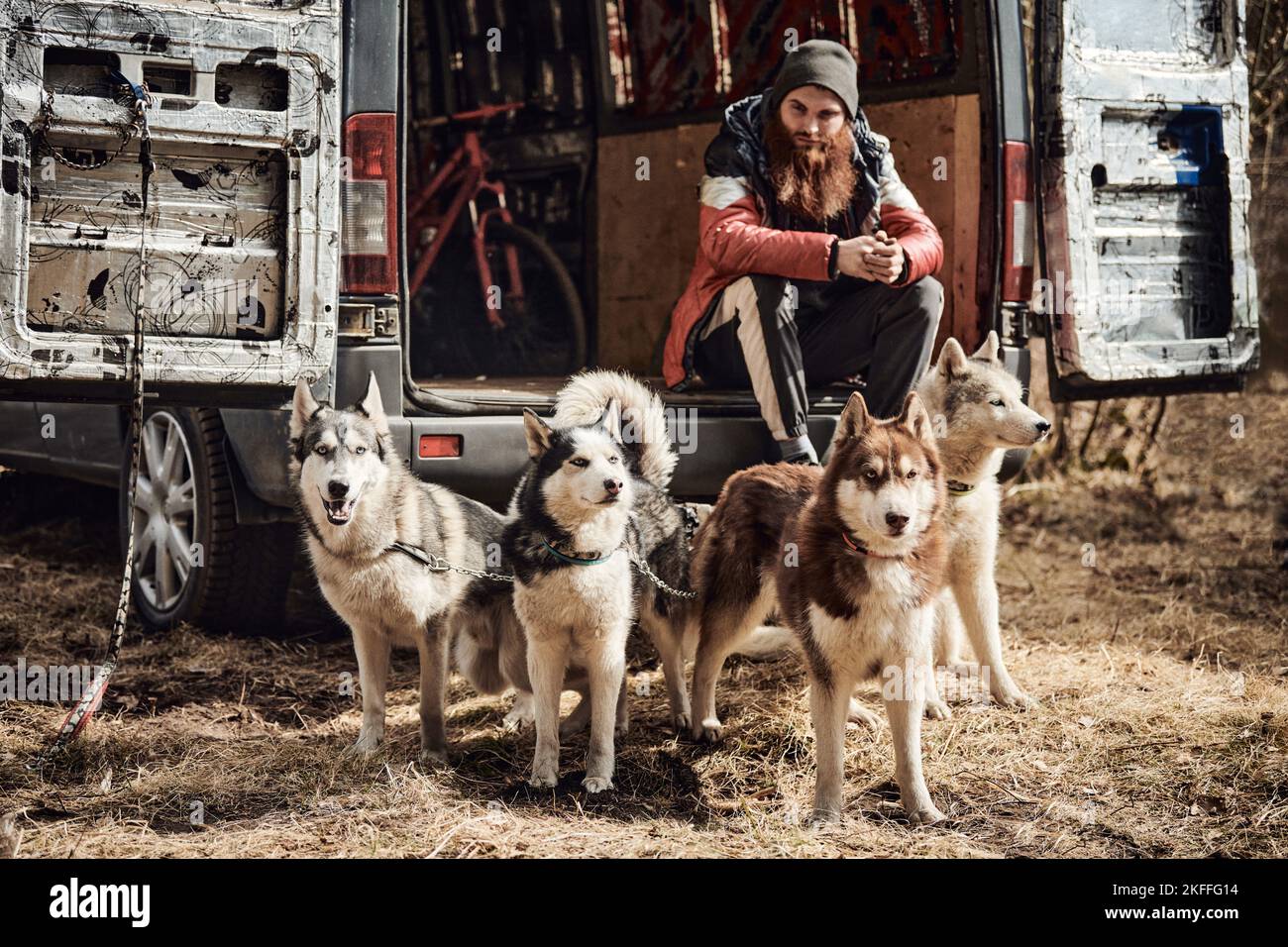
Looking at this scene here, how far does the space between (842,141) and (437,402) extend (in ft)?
6.17

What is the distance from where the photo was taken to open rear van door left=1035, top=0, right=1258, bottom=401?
16.6 ft

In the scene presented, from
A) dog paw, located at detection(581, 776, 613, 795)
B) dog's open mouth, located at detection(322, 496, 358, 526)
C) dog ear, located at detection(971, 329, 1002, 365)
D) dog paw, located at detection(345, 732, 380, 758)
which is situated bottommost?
dog paw, located at detection(581, 776, 613, 795)

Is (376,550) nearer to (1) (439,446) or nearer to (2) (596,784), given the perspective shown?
(1) (439,446)

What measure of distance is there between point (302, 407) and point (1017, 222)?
278 centimetres

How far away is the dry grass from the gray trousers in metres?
1.10

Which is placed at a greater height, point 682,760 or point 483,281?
point 483,281

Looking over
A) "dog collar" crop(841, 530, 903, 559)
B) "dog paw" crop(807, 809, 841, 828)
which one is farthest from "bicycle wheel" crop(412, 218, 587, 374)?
"dog paw" crop(807, 809, 841, 828)

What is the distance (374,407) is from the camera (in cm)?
429

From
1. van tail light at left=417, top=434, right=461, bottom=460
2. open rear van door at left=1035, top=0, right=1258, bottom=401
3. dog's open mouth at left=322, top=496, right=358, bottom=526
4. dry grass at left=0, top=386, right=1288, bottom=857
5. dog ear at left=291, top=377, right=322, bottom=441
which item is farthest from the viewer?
open rear van door at left=1035, top=0, right=1258, bottom=401

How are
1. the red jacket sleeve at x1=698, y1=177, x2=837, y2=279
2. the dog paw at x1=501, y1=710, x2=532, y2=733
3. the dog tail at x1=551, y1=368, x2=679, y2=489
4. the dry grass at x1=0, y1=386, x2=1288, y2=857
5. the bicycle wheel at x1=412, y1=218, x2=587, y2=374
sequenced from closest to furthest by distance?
the dry grass at x1=0, y1=386, x2=1288, y2=857, the dog tail at x1=551, y1=368, x2=679, y2=489, the dog paw at x1=501, y1=710, x2=532, y2=733, the red jacket sleeve at x1=698, y1=177, x2=837, y2=279, the bicycle wheel at x1=412, y1=218, x2=587, y2=374

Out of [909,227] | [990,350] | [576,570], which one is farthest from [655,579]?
[909,227]

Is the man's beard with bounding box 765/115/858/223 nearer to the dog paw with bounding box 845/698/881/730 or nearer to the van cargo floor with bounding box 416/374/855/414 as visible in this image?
the van cargo floor with bounding box 416/374/855/414

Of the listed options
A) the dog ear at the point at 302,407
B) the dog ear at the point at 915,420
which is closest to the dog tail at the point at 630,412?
the dog ear at the point at 302,407

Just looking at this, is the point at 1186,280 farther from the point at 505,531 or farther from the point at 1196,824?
the point at 505,531
